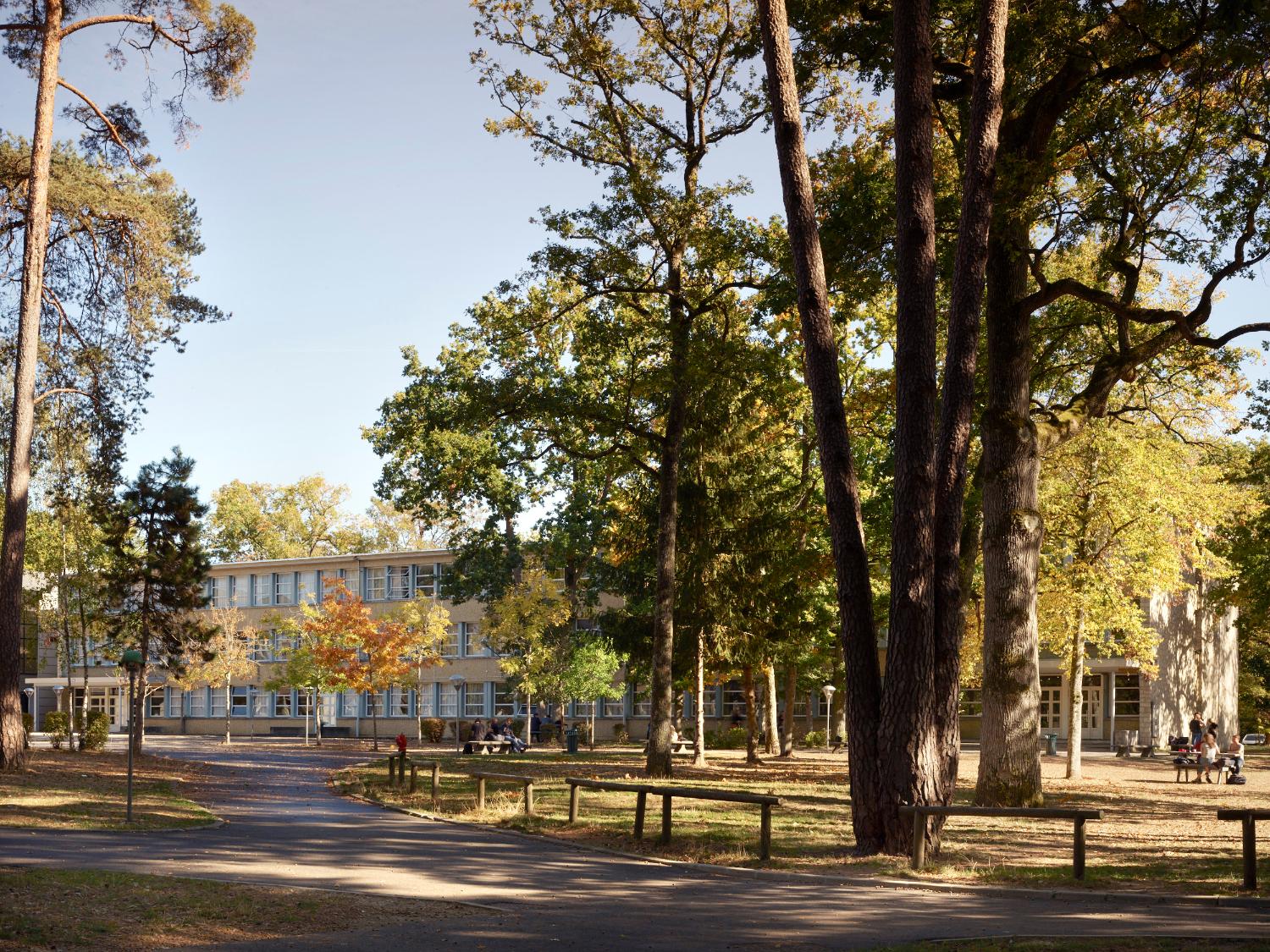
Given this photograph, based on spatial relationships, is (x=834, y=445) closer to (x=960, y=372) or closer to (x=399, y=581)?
(x=960, y=372)

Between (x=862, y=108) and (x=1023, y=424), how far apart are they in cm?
788

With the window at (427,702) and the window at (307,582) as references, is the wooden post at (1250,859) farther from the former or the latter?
the window at (307,582)

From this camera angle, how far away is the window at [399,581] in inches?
2510

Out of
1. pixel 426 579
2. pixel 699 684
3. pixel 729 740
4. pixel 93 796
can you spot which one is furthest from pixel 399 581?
pixel 93 796

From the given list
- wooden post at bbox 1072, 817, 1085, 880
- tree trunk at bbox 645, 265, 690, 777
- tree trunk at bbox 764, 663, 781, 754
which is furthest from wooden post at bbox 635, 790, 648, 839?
tree trunk at bbox 764, 663, 781, 754

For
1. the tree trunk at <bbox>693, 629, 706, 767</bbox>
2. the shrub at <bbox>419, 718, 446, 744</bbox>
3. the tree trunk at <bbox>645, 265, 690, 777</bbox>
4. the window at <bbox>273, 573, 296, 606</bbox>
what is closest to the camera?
the tree trunk at <bbox>645, 265, 690, 777</bbox>

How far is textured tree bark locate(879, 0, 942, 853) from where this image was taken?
553 inches

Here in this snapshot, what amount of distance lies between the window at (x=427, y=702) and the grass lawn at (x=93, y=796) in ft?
107

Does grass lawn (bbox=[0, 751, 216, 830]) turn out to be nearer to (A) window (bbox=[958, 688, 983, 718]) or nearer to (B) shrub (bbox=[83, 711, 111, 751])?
(B) shrub (bbox=[83, 711, 111, 751])

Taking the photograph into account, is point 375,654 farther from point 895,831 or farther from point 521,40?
point 895,831

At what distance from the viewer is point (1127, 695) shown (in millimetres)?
54438

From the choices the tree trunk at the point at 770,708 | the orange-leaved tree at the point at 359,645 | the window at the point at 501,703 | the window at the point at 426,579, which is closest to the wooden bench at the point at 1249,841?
the tree trunk at the point at 770,708

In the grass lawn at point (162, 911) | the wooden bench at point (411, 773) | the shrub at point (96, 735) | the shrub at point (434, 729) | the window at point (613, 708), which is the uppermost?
the grass lawn at point (162, 911)

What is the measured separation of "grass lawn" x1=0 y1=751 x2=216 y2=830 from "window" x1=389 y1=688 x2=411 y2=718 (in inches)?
1320
